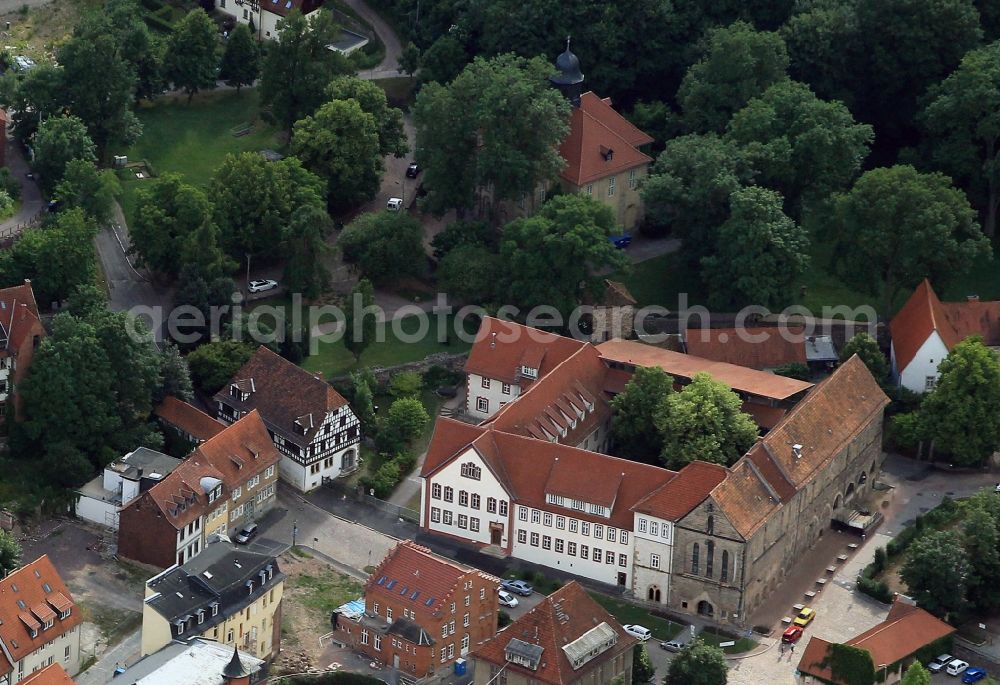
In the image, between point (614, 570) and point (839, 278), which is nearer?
point (614, 570)

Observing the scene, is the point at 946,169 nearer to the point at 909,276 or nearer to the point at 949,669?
the point at 909,276

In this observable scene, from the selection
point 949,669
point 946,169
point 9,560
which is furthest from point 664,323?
point 9,560

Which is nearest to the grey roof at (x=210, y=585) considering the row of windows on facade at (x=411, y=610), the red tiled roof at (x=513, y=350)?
the row of windows on facade at (x=411, y=610)

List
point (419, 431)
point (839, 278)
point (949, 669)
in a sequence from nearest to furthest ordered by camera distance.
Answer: point (949, 669) < point (419, 431) < point (839, 278)

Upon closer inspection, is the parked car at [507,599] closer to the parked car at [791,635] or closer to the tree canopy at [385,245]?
the parked car at [791,635]

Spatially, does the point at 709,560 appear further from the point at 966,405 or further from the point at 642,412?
the point at 966,405

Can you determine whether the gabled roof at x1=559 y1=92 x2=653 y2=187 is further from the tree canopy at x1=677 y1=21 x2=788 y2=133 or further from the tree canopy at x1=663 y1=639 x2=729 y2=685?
the tree canopy at x1=663 y1=639 x2=729 y2=685

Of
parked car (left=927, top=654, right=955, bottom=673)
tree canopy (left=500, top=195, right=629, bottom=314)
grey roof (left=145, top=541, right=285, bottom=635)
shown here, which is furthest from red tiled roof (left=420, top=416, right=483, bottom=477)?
parked car (left=927, top=654, right=955, bottom=673)
